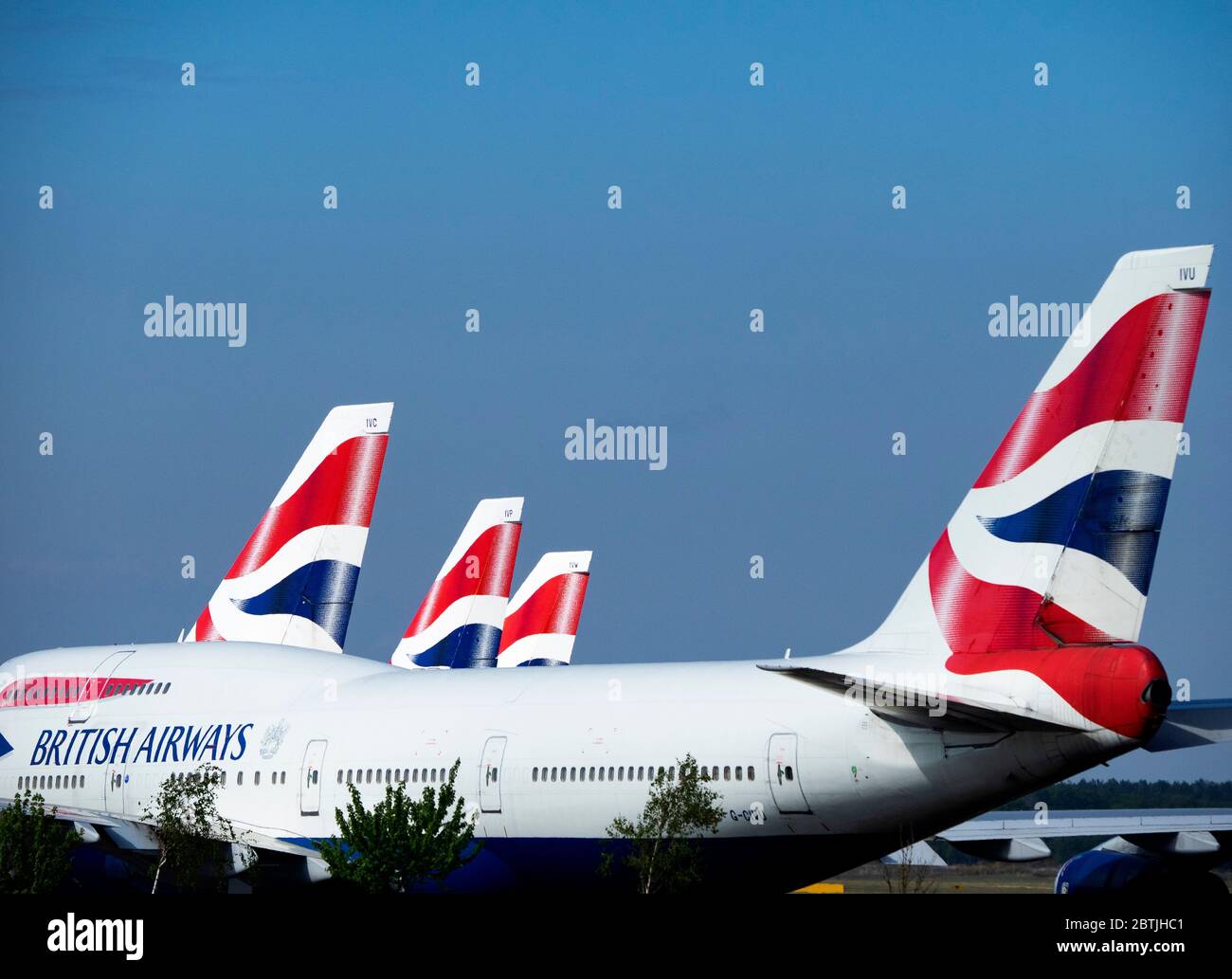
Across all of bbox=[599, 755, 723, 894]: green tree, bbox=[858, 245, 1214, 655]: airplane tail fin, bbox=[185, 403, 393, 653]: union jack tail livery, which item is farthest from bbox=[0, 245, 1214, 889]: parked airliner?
bbox=[185, 403, 393, 653]: union jack tail livery

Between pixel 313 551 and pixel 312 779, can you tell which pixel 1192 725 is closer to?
pixel 312 779

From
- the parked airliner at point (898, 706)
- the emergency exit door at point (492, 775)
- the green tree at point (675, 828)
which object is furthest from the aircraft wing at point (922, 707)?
the emergency exit door at point (492, 775)

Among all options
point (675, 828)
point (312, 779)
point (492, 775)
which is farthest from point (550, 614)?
point (675, 828)

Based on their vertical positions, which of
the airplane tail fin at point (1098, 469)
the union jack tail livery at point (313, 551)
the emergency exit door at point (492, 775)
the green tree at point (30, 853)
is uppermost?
the union jack tail livery at point (313, 551)

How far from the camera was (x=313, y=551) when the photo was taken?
4025cm

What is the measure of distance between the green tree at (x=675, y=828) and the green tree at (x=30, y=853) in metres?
8.49

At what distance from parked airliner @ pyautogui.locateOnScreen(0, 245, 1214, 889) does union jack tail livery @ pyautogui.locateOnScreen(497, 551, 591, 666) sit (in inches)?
849

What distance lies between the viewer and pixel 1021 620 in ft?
75.4

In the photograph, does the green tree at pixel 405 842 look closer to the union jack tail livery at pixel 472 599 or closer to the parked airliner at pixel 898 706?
the parked airliner at pixel 898 706

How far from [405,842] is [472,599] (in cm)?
2085

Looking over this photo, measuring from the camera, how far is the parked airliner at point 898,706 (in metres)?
22.5
